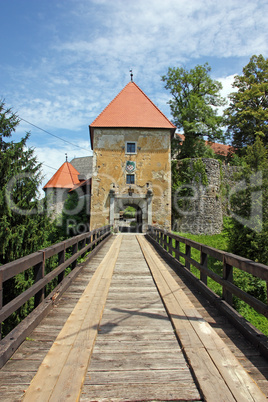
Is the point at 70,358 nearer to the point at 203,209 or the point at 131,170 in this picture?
the point at 131,170

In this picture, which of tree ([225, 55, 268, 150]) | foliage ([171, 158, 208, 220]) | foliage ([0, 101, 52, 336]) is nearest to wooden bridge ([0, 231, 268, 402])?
foliage ([0, 101, 52, 336])

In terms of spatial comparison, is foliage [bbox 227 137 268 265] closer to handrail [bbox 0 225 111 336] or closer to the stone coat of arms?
the stone coat of arms

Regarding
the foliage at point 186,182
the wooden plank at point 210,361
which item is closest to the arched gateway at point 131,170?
the foliage at point 186,182

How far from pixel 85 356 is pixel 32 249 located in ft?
36.7

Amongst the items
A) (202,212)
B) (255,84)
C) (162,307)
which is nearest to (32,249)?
(162,307)

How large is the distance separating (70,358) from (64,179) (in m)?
29.3

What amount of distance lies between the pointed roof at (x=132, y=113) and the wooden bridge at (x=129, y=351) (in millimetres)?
16543

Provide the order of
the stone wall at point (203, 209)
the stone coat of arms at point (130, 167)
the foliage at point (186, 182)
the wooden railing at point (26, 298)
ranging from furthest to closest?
the foliage at point (186, 182) → the stone wall at point (203, 209) → the stone coat of arms at point (130, 167) → the wooden railing at point (26, 298)

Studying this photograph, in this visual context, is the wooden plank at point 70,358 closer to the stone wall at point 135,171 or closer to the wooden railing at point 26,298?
the wooden railing at point 26,298

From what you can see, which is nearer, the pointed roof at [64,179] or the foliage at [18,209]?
the foliage at [18,209]

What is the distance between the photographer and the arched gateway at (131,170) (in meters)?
19.0

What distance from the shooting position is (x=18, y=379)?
6.76ft

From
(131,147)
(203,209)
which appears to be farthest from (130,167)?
(203,209)

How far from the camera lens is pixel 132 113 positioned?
67.1 ft
